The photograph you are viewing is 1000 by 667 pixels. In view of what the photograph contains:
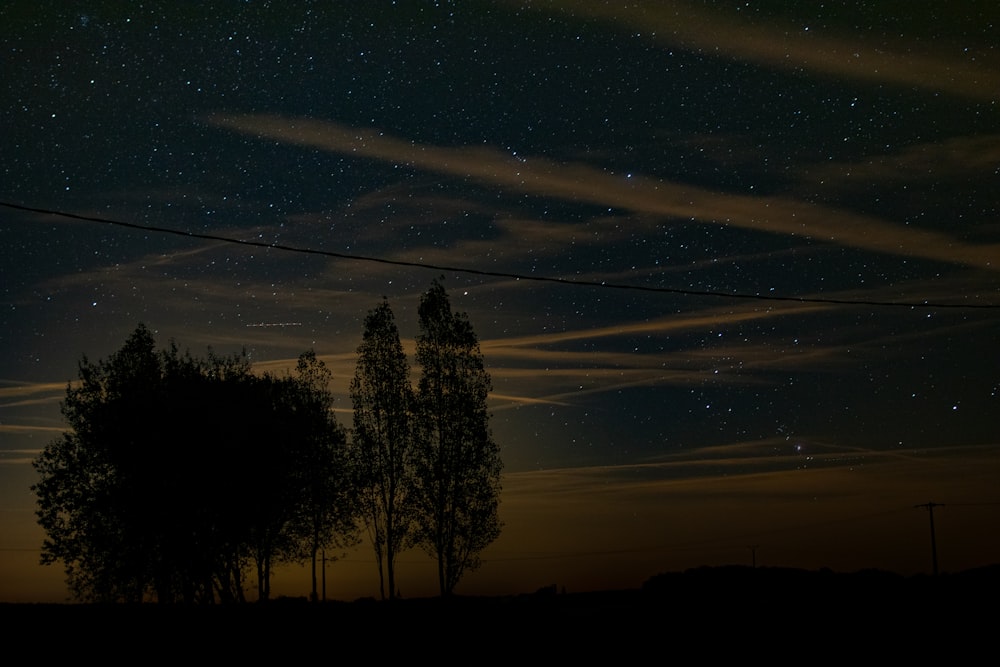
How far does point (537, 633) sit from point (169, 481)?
878 inches

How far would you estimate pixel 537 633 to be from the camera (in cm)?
2011

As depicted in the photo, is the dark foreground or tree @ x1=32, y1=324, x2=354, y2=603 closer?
the dark foreground

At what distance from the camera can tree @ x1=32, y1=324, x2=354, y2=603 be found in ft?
125

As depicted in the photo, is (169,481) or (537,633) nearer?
(537,633)

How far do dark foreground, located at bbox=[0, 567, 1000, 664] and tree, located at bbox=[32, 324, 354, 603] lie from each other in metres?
14.6

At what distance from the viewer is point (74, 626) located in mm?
20078

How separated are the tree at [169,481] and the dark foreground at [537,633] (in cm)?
1459

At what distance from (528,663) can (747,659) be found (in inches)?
153

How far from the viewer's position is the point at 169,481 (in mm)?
38219

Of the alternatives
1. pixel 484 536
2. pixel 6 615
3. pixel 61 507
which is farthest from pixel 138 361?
pixel 6 615

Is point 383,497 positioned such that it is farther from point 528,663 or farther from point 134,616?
point 528,663

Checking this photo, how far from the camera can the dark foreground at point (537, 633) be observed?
60.8ft

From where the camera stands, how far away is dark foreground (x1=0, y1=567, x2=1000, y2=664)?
18547mm

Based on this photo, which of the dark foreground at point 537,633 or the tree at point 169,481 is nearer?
the dark foreground at point 537,633
